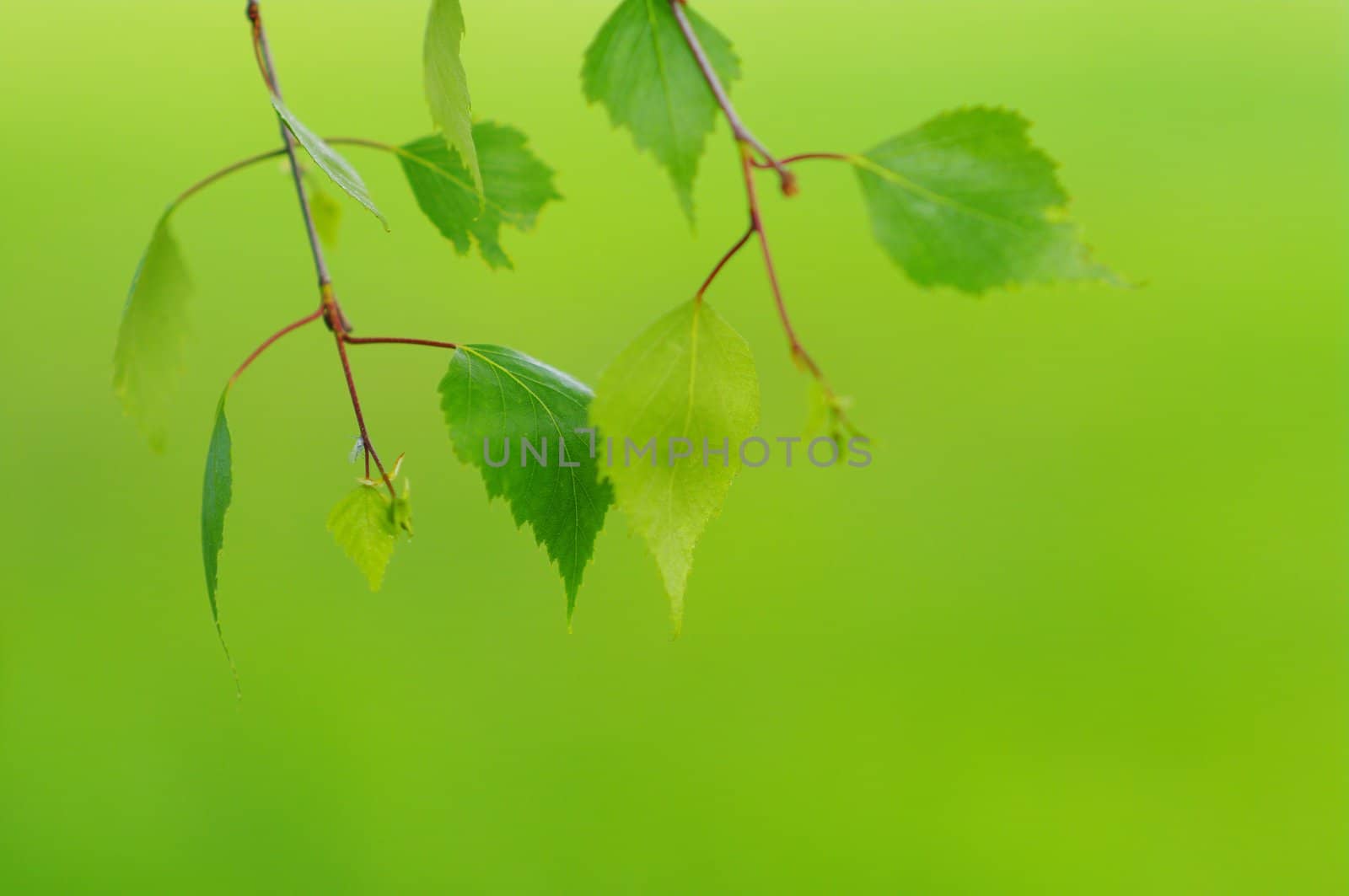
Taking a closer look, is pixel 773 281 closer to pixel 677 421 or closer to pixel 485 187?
pixel 677 421

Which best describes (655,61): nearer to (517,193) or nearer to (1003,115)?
(1003,115)

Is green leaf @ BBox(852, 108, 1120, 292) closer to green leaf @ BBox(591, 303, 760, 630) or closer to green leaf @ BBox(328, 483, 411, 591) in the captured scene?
green leaf @ BBox(591, 303, 760, 630)

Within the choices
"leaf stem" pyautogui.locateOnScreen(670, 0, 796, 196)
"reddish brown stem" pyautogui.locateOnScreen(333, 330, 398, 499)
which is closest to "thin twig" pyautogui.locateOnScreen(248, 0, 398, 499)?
"reddish brown stem" pyautogui.locateOnScreen(333, 330, 398, 499)

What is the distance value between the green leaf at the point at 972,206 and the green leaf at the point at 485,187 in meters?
0.18

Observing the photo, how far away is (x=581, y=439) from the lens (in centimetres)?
35

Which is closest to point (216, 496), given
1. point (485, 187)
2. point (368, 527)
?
point (368, 527)

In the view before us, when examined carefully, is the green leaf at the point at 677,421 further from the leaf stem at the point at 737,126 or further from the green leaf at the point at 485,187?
the green leaf at the point at 485,187

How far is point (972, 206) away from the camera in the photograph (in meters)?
0.26

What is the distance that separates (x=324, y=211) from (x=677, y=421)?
383 millimetres

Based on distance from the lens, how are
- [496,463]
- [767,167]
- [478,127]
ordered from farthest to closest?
[478,127]
[496,463]
[767,167]

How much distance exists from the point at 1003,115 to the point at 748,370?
0.27ft

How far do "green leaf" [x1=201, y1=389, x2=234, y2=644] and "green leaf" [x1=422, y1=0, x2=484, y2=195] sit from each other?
4.7 inches

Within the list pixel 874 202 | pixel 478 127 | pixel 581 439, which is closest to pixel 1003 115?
pixel 874 202

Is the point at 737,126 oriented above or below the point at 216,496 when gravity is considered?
above
